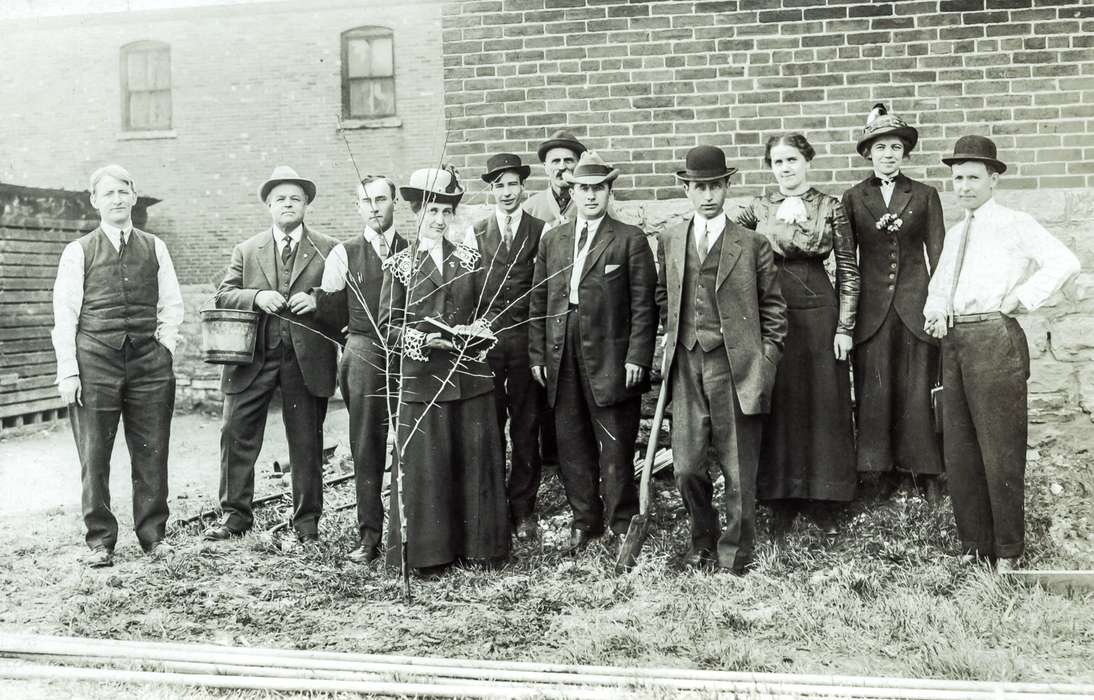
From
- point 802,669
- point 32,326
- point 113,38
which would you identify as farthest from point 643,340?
point 113,38

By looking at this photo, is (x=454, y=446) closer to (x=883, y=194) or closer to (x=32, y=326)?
(x=883, y=194)

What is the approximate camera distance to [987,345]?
460cm

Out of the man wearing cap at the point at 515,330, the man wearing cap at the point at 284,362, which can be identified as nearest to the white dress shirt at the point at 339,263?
the man wearing cap at the point at 284,362

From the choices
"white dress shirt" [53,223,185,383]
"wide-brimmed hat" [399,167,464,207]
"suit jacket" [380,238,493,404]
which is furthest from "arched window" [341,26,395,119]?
"suit jacket" [380,238,493,404]

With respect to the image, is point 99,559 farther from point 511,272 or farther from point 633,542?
point 633,542

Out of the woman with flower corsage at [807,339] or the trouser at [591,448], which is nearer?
the woman with flower corsage at [807,339]

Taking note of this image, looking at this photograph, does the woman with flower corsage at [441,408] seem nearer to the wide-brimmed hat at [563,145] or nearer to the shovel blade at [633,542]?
the shovel blade at [633,542]

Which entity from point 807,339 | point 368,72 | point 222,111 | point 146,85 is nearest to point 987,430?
point 807,339

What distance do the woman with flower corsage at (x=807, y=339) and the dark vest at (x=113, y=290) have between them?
3622mm

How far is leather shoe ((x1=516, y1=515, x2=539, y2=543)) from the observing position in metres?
5.56

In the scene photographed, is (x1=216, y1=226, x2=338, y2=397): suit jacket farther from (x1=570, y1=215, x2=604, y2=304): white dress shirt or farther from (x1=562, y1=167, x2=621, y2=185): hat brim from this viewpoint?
(x1=562, y1=167, x2=621, y2=185): hat brim

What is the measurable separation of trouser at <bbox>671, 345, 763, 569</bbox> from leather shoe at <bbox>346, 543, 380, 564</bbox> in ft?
6.08

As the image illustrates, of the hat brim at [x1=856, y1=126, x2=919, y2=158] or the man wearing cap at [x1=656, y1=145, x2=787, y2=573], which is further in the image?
the hat brim at [x1=856, y1=126, x2=919, y2=158]

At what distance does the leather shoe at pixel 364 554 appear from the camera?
5.30 meters
